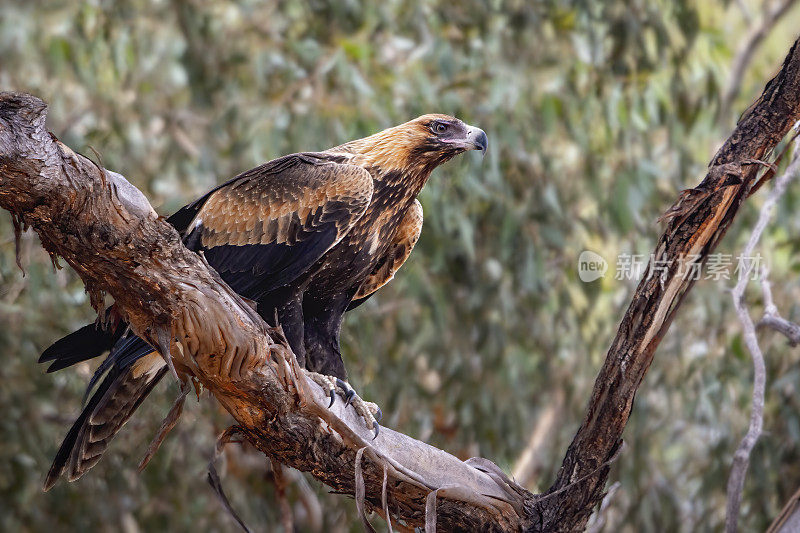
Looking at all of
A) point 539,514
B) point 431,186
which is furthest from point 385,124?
point 539,514

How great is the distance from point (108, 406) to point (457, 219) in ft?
6.18

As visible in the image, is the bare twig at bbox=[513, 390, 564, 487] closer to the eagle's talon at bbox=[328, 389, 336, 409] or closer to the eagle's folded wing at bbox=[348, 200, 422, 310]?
A: the eagle's folded wing at bbox=[348, 200, 422, 310]

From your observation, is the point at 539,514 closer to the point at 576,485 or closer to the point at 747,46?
the point at 576,485

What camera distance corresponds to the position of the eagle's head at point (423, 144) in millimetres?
2420

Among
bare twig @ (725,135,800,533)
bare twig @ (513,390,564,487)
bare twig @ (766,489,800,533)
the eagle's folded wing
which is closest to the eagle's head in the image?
the eagle's folded wing

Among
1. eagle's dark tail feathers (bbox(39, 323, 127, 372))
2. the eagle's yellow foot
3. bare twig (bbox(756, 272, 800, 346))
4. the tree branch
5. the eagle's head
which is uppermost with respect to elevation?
the tree branch

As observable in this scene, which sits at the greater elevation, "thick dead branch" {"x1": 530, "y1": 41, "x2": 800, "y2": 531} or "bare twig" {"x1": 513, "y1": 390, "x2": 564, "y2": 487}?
"thick dead branch" {"x1": 530, "y1": 41, "x2": 800, "y2": 531}

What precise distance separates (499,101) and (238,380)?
7.71 ft

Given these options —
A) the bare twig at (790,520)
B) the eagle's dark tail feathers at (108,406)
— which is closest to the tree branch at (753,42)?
the bare twig at (790,520)

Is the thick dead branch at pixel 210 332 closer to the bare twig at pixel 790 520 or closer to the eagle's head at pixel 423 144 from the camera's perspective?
the bare twig at pixel 790 520

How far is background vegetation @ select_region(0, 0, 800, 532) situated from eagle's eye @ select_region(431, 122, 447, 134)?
1.27 meters

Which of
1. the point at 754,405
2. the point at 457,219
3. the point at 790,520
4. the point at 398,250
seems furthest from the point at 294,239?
the point at 457,219

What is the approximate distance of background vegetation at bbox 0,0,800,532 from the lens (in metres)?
3.79

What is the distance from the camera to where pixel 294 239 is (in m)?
2.30
